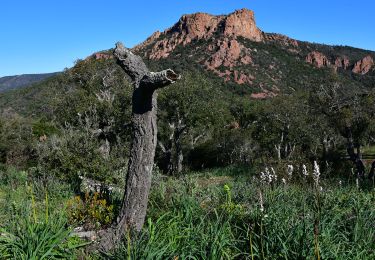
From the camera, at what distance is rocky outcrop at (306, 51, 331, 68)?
387 feet

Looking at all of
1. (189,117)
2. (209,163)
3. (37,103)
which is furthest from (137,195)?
(37,103)

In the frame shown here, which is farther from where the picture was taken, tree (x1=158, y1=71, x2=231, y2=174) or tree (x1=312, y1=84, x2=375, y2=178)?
tree (x1=158, y1=71, x2=231, y2=174)

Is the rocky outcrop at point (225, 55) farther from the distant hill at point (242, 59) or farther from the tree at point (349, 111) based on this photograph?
the tree at point (349, 111)

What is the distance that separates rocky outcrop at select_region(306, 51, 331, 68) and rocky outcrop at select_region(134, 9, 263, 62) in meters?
20.2

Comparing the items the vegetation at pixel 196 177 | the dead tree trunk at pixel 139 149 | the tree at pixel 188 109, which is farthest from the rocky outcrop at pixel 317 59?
the dead tree trunk at pixel 139 149

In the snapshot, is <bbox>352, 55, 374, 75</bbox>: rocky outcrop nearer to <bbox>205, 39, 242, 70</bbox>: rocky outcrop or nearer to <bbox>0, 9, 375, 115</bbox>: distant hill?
<bbox>0, 9, 375, 115</bbox>: distant hill

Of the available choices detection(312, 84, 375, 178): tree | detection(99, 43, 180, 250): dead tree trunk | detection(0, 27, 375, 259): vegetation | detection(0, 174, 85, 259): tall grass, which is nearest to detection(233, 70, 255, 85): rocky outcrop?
detection(0, 27, 375, 259): vegetation

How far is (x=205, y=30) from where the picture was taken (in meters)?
147

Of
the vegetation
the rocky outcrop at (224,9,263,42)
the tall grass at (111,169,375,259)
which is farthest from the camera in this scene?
the rocky outcrop at (224,9,263,42)

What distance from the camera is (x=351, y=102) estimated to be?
2053 cm

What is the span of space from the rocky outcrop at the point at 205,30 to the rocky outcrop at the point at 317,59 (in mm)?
20178

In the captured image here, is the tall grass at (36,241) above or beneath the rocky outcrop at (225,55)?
beneath

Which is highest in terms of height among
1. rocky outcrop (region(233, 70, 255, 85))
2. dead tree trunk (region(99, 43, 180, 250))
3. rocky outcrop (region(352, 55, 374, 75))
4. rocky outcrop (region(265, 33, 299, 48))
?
rocky outcrop (region(265, 33, 299, 48))

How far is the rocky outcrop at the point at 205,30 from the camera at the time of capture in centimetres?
13425
